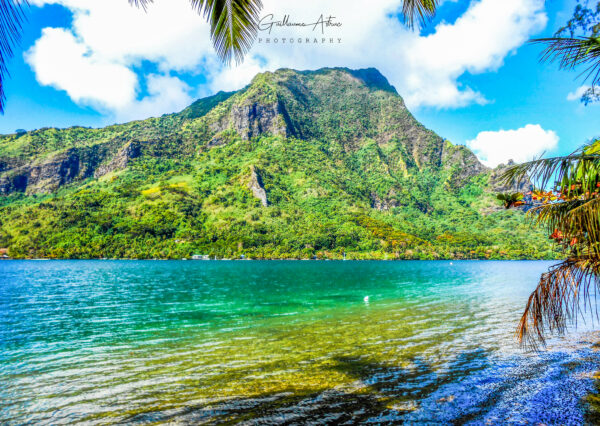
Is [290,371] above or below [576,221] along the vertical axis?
below

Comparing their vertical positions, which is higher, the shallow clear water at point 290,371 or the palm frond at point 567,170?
the palm frond at point 567,170

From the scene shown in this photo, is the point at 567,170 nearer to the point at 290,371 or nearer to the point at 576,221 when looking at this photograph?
the point at 576,221

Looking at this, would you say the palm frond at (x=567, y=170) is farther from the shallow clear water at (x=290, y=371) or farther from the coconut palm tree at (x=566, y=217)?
the shallow clear water at (x=290, y=371)

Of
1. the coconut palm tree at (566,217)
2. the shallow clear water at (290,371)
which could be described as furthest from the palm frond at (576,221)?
the shallow clear water at (290,371)

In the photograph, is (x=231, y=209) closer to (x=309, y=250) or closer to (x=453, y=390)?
(x=309, y=250)

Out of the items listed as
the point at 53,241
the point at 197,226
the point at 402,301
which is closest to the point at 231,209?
the point at 197,226

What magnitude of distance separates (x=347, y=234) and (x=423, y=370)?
6703 inches

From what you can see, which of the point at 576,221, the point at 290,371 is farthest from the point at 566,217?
the point at 290,371

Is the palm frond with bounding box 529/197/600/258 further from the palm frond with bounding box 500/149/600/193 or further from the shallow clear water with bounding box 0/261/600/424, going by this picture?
the shallow clear water with bounding box 0/261/600/424

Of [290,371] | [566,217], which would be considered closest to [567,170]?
[566,217]

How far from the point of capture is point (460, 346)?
535 inches

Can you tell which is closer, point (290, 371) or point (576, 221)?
point (576, 221)

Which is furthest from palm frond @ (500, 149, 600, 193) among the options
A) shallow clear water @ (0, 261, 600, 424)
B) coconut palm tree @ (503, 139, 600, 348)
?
shallow clear water @ (0, 261, 600, 424)

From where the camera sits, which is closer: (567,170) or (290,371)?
(567,170)
